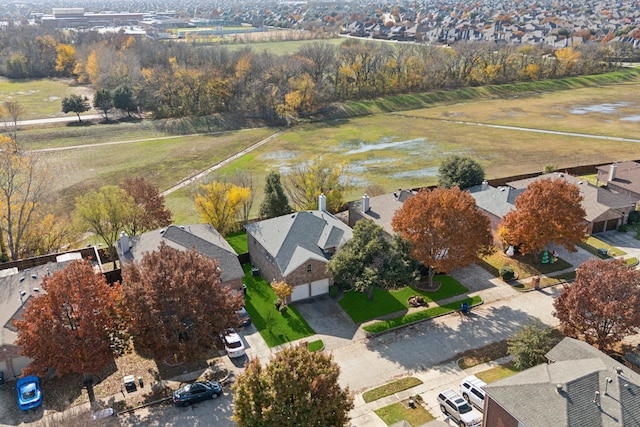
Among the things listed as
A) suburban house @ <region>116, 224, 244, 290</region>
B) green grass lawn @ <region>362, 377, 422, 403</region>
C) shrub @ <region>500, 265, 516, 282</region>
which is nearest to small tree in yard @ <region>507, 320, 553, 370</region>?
green grass lawn @ <region>362, 377, 422, 403</region>

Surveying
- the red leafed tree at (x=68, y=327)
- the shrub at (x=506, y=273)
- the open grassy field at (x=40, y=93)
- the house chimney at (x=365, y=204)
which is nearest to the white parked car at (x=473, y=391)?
the shrub at (x=506, y=273)

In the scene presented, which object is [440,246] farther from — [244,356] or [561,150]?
[561,150]

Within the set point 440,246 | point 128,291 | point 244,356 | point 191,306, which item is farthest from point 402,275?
point 128,291

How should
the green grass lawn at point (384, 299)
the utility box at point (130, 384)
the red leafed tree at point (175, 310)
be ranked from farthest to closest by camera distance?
the green grass lawn at point (384, 299), the utility box at point (130, 384), the red leafed tree at point (175, 310)

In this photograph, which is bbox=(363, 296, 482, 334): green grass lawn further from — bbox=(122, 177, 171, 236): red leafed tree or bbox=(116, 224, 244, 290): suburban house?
bbox=(122, 177, 171, 236): red leafed tree

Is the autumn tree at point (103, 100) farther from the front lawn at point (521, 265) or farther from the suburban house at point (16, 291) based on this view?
the front lawn at point (521, 265)
